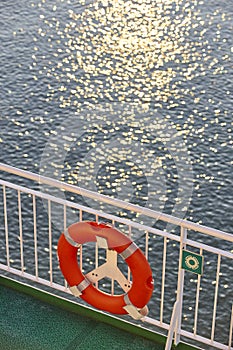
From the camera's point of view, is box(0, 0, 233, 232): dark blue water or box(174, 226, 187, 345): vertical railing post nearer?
box(174, 226, 187, 345): vertical railing post

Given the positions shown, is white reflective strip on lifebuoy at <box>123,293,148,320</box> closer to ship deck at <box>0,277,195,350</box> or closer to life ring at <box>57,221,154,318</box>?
life ring at <box>57,221,154,318</box>

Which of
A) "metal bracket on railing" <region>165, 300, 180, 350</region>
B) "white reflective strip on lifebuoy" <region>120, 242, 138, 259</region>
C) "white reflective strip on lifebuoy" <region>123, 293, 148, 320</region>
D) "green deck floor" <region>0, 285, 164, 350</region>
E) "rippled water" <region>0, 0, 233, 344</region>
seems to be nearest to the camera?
"white reflective strip on lifebuoy" <region>120, 242, 138, 259</region>

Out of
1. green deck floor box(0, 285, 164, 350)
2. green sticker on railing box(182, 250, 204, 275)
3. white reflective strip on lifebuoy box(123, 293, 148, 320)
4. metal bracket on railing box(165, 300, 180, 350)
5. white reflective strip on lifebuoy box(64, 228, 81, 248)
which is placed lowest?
green deck floor box(0, 285, 164, 350)

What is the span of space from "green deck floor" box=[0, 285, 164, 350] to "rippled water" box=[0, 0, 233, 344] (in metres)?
4.39

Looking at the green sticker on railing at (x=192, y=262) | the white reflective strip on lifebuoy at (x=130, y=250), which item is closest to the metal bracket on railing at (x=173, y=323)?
the green sticker on railing at (x=192, y=262)

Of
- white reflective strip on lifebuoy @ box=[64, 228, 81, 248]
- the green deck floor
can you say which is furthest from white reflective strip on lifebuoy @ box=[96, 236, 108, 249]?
the green deck floor

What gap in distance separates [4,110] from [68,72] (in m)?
1.34

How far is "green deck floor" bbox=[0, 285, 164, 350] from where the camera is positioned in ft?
20.2

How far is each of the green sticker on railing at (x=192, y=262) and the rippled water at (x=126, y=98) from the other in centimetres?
482

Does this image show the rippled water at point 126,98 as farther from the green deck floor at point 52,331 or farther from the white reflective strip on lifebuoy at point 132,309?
the white reflective strip on lifebuoy at point 132,309

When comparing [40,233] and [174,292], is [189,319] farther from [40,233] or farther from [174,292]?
[40,233]

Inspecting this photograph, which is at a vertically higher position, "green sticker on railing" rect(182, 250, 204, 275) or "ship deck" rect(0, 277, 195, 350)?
"green sticker on railing" rect(182, 250, 204, 275)

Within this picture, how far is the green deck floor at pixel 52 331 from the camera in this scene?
20.2 feet

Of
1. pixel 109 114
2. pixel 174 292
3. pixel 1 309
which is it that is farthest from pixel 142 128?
pixel 1 309
